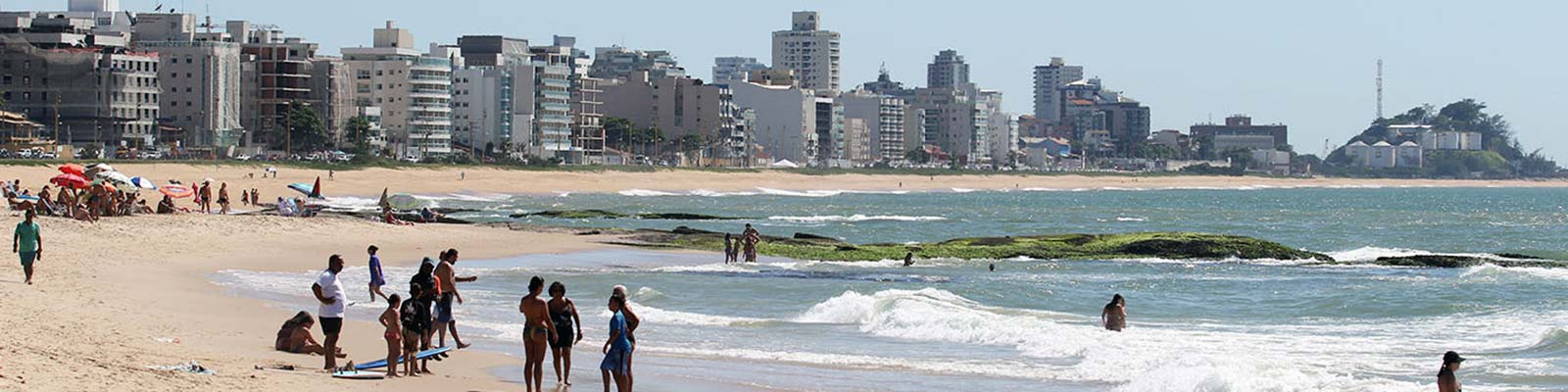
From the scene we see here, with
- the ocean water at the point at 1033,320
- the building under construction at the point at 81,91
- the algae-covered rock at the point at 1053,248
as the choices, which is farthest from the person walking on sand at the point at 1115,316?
the building under construction at the point at 81,91

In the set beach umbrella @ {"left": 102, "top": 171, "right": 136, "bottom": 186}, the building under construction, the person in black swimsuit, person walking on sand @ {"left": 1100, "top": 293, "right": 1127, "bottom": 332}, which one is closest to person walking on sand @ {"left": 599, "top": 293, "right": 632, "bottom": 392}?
the person in black swimsuit

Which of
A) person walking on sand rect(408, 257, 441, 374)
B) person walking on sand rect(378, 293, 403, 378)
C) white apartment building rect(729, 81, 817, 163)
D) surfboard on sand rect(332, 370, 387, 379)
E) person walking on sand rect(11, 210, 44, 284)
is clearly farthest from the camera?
white apartment building rect(729, 81, 817, 163)

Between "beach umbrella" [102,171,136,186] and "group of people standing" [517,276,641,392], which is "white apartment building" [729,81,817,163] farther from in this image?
"group of people standing" [517,276,641,392]

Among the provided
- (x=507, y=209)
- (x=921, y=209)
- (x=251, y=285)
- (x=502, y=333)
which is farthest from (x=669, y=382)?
(x=921, y=209)

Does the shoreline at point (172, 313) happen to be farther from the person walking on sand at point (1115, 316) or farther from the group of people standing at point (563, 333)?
the person walking on sand at point (1115, 316)

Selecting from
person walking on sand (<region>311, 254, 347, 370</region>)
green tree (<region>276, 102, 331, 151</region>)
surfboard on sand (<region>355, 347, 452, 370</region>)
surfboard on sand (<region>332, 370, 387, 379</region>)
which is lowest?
surfboard on sand (<region>332, 370, 387, 379</region>)

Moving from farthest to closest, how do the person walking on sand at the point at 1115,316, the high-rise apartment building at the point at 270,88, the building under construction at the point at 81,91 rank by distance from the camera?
1. the high-rise apartment building at the point at 270,88
2. the building under construction at the point at 81,91
3. the person walking on sand at the point at 1115,316

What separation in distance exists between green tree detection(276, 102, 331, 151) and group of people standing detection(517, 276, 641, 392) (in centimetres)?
10584

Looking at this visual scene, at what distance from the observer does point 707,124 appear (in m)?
178

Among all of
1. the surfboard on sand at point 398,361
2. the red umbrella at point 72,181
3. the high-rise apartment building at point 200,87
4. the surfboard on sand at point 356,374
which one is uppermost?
the high-rise apartment building at point 200,87

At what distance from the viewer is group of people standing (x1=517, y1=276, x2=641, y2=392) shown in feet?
50.9

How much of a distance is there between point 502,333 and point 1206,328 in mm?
9026

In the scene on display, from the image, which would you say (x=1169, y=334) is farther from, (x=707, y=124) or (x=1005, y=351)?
(x=707, y=124)

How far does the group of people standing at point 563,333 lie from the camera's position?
50.9 feet
